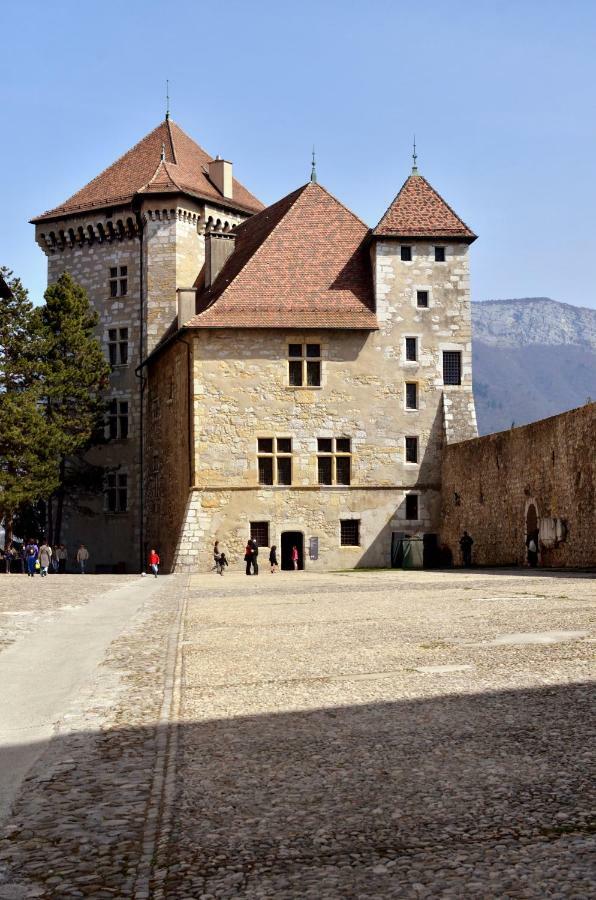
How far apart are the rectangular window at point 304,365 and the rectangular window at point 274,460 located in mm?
2354

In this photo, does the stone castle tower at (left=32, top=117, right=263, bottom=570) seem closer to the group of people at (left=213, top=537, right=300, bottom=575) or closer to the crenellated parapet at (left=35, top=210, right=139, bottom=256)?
the crenellated parapet at (left=35, top=210, right=139, bottom=256)

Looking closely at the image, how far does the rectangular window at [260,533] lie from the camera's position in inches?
1617

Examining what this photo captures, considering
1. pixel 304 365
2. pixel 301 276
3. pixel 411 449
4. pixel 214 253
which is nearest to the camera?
pixel 304 365

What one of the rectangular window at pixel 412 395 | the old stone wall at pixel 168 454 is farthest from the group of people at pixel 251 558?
the rectangular window at pixel 412 395

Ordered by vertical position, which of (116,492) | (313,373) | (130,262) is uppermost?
(130,262)

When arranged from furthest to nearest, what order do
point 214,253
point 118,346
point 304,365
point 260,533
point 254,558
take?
point 118,346 → point 214,253 → point 304,365 → point 260,533 → point 254,558

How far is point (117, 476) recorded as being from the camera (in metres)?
53.3

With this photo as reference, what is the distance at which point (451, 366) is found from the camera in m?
43.5

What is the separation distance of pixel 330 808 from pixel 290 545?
119ft

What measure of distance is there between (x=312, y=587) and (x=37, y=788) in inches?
804

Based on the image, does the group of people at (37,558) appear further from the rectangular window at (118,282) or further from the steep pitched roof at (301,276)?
the rectangular window at (118,282)

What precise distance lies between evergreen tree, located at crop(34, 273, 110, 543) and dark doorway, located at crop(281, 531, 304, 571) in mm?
13323

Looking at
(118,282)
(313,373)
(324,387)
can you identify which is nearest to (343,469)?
(324,387)

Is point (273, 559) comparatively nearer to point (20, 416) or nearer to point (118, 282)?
point (20, 416)
